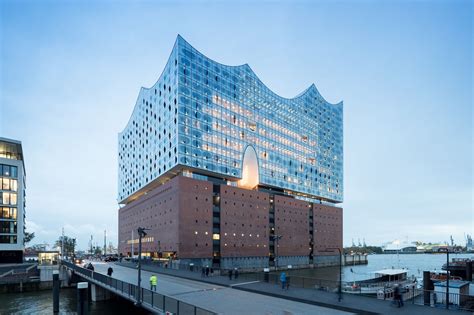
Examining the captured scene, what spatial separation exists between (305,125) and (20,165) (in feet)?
282

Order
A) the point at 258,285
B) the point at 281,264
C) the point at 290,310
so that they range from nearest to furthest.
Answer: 1. the point at 290,310
2. the point at 258,285
3. the point at 281,264

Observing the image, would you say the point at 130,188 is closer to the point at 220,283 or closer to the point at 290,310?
the point at 220,283

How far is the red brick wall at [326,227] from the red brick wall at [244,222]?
2735 centimetres

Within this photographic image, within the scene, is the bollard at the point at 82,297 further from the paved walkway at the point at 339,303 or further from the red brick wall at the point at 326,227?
the red brick wall at the point at 326,227

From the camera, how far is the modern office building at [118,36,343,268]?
83875 mm

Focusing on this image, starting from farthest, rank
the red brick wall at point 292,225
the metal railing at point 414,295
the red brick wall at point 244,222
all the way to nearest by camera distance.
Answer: the red brick wall at point 292,225 < the red brick wall at point 244,222 < the metal railing at point 414,295

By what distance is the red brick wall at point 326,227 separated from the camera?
120812mm

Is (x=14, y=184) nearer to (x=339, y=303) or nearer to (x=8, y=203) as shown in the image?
(x=8, y=203)

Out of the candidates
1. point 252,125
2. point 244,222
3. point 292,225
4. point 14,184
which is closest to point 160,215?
point 244,222

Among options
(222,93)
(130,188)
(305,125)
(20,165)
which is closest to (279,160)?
(305,125)

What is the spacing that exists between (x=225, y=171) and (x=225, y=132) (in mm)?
10382

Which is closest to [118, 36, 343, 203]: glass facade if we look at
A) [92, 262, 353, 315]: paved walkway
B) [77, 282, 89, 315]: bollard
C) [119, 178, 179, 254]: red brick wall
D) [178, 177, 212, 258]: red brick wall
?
[178, 177, 212, 258]: red brick wall

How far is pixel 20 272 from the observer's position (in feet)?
206

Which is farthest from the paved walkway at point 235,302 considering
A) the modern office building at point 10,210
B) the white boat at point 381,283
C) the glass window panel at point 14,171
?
the glass window panel at point 14,171
